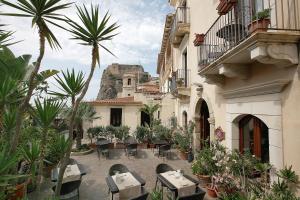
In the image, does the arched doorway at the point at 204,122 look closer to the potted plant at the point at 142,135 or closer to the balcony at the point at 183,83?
the balcony at the point at 183,83

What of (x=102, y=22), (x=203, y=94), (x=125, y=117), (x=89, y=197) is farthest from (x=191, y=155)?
(x=125, y=117)

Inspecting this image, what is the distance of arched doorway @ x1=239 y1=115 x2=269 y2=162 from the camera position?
5355 mm

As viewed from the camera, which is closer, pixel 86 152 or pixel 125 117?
pixel 86 152

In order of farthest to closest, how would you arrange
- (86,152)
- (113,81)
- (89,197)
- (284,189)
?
(113,81) → (86,152) → (89,197) → (284,189)

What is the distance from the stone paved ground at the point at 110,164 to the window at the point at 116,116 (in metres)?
6.37

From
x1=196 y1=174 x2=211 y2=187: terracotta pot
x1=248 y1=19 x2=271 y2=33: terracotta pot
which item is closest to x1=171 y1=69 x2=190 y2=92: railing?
x1=196 y1=174 x2=211 y2=187: terracotta pot

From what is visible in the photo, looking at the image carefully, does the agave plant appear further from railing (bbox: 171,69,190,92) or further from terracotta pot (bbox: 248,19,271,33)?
railing (bbox: 171,69,190,92)

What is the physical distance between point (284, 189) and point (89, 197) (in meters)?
5.65

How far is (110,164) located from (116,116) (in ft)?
32.8

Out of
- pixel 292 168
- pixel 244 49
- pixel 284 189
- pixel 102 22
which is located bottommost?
pixel 284 189

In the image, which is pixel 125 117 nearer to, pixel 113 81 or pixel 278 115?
pixel 278 115

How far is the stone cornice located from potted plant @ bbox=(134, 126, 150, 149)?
983 centimetres

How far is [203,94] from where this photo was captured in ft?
30.1

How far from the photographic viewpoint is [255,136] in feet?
18.7
